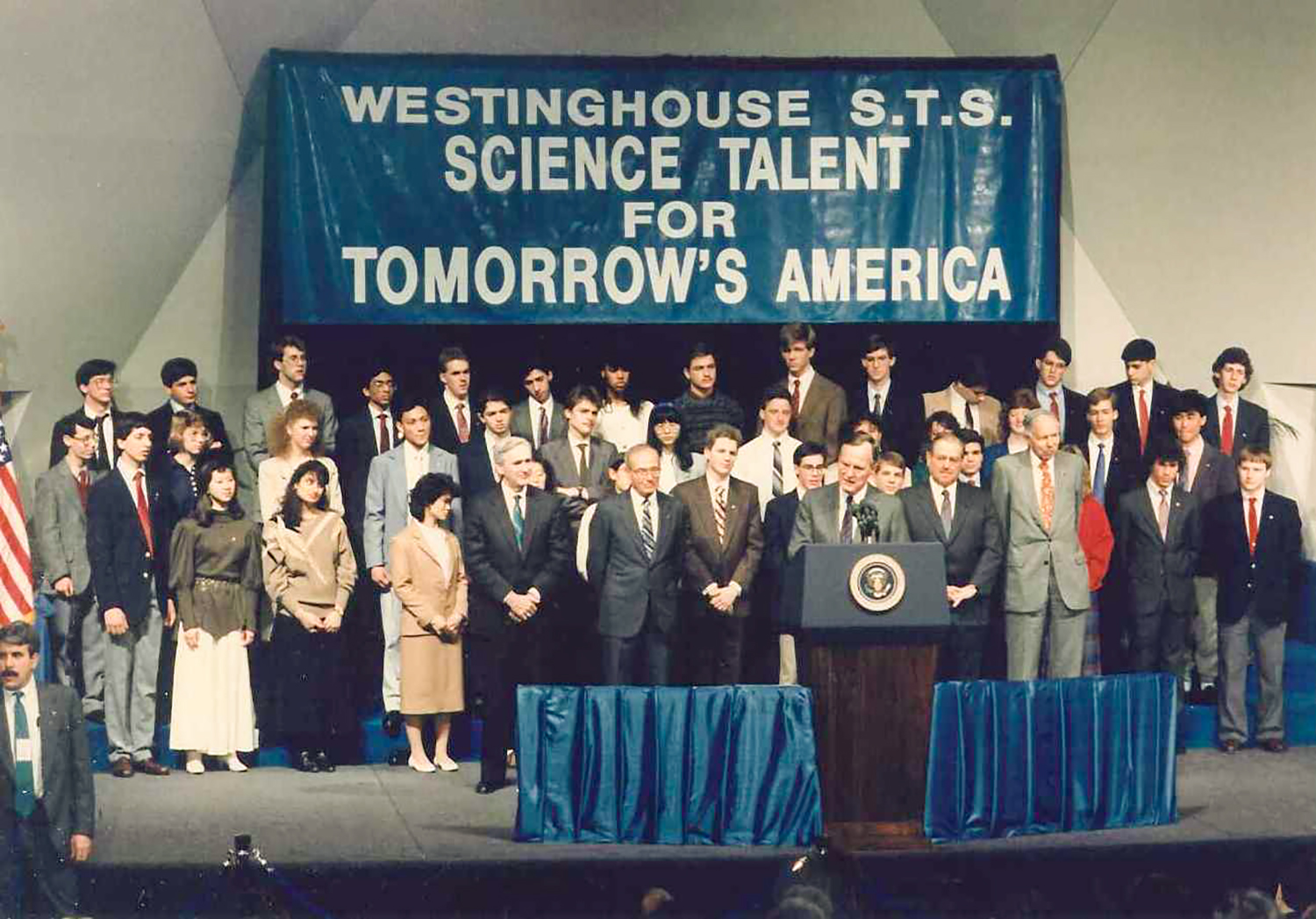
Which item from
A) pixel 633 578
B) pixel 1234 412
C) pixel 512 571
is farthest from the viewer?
pixel 1234 412

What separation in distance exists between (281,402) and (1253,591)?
4225 millimetres

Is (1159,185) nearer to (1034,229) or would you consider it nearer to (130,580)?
(1034,229)

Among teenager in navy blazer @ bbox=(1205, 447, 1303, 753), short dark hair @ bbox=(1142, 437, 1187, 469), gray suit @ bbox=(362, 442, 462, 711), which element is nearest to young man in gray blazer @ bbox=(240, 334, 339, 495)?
gray suit @ bbox=(362, 442, 462, 711)

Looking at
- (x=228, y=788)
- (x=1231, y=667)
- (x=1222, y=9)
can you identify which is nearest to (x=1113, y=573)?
(x=1231, y=667)

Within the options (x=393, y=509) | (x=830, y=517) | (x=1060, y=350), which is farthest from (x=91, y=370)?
(x=1060, y=350)

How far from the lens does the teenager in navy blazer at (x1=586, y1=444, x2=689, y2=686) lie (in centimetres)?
858

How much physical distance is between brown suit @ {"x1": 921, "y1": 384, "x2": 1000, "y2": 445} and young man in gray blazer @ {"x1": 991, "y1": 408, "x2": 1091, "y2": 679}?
0.80 meters

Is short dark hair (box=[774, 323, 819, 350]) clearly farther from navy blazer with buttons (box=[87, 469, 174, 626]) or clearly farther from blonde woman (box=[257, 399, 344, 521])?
navy blazer with buttons (box=[87, 469, 174, 626])

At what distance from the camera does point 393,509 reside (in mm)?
9164

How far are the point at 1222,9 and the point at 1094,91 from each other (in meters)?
0.73

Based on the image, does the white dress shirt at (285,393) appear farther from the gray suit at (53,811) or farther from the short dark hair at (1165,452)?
the short dark hair at (1165,452)

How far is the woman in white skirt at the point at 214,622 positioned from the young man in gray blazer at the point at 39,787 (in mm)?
2066

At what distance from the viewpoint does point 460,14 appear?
1051 centimetres

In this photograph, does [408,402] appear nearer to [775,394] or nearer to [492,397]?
[492,397]
